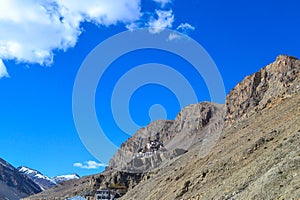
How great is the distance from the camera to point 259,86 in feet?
473

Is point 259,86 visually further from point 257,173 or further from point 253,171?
point 257,173

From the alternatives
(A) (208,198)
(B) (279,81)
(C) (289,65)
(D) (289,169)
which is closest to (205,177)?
(A) (208,198)

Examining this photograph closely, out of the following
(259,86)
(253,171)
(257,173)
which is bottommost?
(257,173)

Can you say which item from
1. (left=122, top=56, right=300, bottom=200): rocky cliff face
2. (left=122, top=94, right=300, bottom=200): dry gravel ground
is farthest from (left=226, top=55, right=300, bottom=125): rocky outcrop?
(left=122, top=94, right=300, bottom=200): dry gravel ground

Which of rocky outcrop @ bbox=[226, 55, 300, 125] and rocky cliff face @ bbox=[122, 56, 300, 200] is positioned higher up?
rocky outcrop @ bbox=[226, 55, 300, 125]

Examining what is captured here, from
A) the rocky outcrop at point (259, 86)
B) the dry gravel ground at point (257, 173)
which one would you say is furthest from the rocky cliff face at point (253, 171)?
the rocky outcrop at point (259, 86)

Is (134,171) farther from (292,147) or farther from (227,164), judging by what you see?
(292,147)

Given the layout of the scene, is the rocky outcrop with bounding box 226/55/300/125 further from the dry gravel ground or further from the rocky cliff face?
the dry gravel ground

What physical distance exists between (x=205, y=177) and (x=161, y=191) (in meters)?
14.9

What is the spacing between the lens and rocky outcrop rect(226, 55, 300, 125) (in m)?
124

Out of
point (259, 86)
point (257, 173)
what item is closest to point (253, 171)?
point (257, 173)

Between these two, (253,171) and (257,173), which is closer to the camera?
(257,173)

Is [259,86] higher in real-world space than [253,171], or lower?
higher

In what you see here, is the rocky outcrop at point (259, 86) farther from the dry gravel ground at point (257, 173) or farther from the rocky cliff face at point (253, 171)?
the dry gravel ground at point (257, 173)
